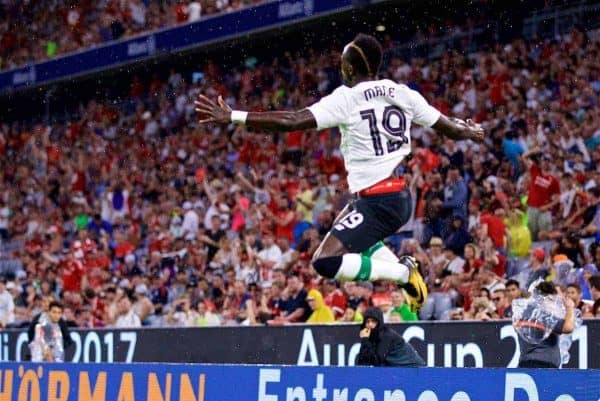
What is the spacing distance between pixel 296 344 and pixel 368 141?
653 centimetres

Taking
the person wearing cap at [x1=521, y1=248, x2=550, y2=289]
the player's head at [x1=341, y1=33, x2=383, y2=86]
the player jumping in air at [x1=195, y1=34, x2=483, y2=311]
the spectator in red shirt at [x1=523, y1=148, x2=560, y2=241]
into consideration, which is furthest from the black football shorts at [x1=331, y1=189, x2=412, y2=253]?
the spectator in red shirt at [x1=523, y1=148, x2=560, y2=241]

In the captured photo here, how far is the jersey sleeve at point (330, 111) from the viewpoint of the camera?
854 cm

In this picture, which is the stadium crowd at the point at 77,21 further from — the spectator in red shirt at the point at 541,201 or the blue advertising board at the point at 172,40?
the spectator in red shirt at the point at 541,201

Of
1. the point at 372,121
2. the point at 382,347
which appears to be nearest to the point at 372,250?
the point at 372,121

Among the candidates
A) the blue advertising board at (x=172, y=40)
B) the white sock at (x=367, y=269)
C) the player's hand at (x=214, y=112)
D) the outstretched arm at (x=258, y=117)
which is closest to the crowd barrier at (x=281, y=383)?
the white sock at (x=367, y=269)

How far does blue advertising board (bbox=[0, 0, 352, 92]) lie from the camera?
23094 millimetres

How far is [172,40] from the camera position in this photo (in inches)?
1025

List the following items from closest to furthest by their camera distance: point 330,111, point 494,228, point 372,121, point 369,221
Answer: point 330,111 → point 372,121 → point 369,221 → point 494,228

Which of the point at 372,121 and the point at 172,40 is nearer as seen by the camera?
the point at 372,121

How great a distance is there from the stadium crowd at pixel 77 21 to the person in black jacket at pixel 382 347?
13563 millimetres

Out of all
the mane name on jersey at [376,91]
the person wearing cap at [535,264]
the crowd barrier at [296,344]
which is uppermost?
the mane name on jersey at [376,91]

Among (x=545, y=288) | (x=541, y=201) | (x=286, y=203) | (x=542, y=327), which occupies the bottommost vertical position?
(x=542, y=327)

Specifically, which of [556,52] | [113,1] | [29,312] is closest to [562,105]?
[556,52]

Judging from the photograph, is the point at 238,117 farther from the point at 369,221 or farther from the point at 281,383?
the point at 281,383
